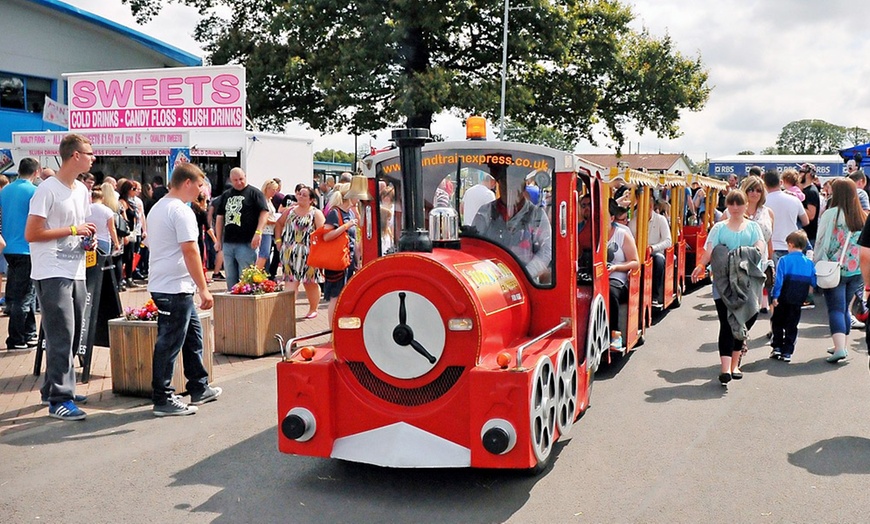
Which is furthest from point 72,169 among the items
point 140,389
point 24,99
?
point 24,99

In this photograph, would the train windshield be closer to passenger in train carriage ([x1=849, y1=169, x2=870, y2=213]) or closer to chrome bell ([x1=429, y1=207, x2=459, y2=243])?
chrome bell ([x1=429, y1=207, x2=459, y2=243])

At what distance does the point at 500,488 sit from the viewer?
491 centimetres

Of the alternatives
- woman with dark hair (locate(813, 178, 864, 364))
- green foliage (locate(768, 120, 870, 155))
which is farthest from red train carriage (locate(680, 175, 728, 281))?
green foliage (locate(768, 120, 870, 155))

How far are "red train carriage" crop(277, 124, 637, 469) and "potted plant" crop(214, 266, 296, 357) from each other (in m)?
3.35

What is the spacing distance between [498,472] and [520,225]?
64.3 inches

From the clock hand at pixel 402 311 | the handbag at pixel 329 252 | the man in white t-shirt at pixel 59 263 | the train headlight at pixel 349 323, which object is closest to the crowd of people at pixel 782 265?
the clock hand at pixel 402 311

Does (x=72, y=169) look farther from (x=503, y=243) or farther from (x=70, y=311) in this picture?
(x=503, y=243)

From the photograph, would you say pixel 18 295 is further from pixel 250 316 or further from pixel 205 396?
pixel 205 396

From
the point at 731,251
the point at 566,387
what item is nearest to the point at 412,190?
the point at 566,387

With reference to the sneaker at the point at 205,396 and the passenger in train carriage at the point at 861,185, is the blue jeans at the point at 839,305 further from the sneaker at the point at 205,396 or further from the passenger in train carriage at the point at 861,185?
the sneaker at the point at 205,396

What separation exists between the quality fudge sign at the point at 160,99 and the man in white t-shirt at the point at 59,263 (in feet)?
42.4

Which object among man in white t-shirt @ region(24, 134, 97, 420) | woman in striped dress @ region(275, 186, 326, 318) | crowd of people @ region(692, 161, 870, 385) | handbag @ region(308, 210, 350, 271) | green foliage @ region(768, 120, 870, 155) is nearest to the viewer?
man in white t-shirt @ region(24, 134, 97, 420)

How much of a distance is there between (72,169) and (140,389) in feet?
6.25

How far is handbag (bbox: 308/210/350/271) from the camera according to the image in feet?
32.3
